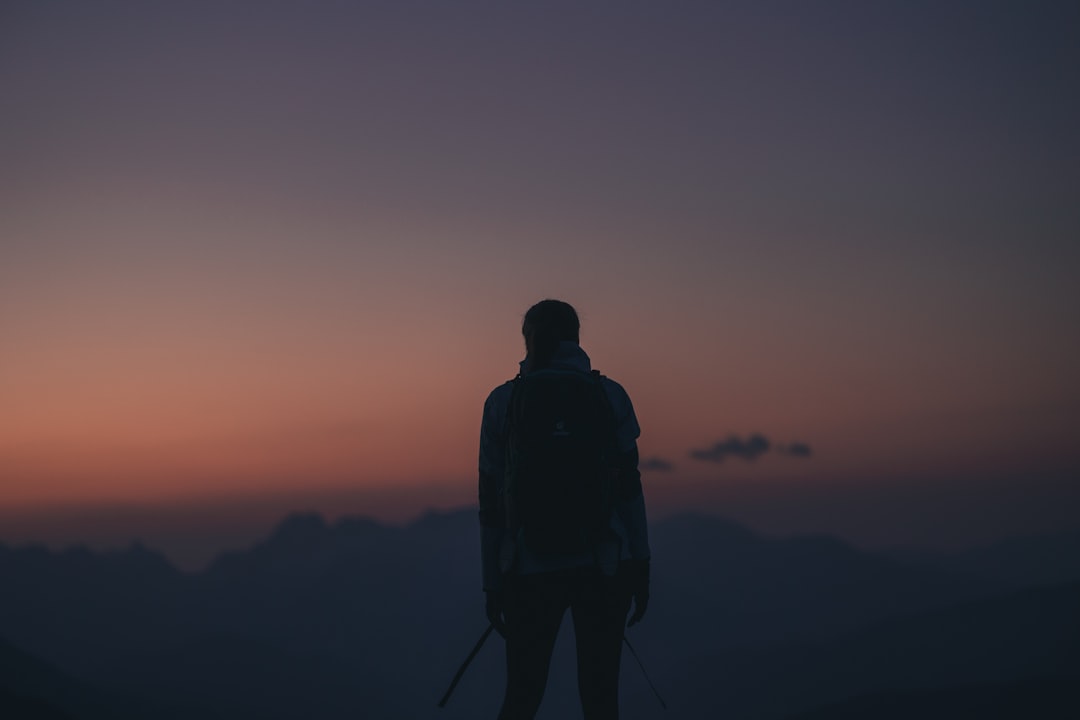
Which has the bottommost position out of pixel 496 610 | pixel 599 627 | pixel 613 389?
pixel 599 627

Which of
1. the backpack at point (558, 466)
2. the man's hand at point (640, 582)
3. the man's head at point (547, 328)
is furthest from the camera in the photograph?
the man's head at point (547, 328)

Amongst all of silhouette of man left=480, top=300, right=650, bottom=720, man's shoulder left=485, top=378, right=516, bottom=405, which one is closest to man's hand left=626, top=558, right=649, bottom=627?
silhouette of man left=480, top=300, right=650, bottom=720

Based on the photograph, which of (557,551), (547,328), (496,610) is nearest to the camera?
(557,551)

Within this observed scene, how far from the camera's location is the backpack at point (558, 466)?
4520 millimetres

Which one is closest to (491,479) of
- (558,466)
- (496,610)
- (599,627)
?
(558,466)

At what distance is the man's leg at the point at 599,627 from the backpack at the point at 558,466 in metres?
0.21

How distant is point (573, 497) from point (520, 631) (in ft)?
2.43

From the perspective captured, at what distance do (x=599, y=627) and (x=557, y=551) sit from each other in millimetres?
457

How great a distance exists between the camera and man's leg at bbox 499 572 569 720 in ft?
14.8

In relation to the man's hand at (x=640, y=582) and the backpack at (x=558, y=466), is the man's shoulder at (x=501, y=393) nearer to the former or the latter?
the backpack at (x=558, y=466)

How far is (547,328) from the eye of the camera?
4832 millimetres

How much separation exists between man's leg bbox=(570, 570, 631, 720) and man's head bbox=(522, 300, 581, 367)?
1199mm

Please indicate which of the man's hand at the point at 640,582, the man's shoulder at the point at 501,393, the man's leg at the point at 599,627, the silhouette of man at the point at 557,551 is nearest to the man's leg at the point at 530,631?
the silhouette of man at the point at 557,551

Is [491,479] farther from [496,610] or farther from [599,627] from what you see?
[599,627]
